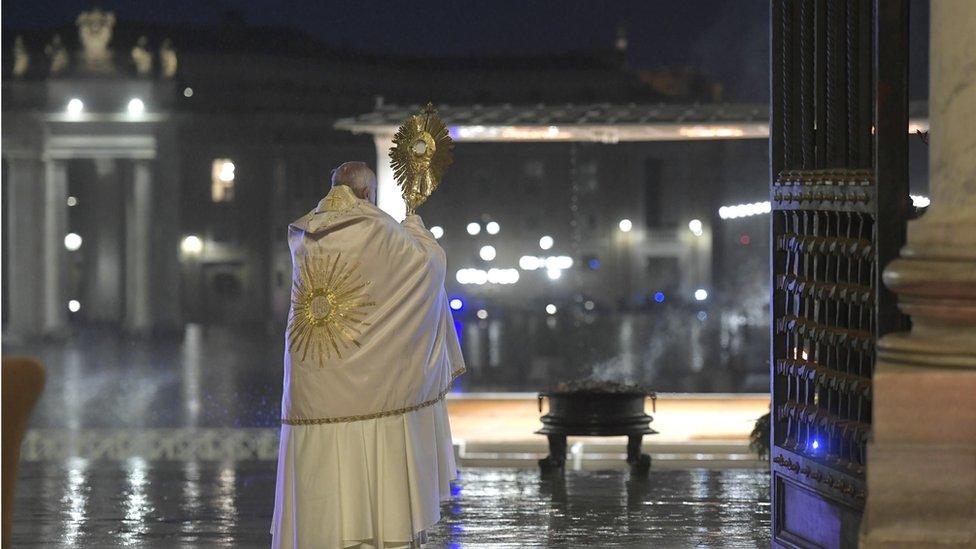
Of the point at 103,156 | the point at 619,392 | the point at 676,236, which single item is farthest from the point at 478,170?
the point at 619,392

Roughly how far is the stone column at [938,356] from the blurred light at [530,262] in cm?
3219

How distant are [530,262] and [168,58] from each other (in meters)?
9.41

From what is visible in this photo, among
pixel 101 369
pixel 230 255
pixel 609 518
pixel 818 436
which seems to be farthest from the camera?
pixel 230 255

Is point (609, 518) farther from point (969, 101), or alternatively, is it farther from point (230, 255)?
point (230, 255)

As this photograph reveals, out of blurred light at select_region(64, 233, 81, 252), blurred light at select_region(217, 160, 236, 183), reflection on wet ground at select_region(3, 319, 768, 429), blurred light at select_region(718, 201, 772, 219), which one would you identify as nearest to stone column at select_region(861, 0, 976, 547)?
reflection on wet ground at select_region(3, 319, 768, 429)

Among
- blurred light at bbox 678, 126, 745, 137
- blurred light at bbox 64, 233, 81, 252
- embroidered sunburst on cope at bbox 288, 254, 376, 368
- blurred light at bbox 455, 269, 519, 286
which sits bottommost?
embroidered sunburst on cope at bbox 288, 254, 376, 368

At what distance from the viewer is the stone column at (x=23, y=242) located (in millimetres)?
27625

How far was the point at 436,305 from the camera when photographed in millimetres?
5387

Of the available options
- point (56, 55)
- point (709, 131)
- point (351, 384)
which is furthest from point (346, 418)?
point (56, 55)

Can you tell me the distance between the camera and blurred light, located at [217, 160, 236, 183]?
38906mm

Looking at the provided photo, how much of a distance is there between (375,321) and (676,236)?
110 ft

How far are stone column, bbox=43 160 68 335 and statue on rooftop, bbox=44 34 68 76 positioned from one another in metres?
1.87

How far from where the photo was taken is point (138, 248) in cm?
3684

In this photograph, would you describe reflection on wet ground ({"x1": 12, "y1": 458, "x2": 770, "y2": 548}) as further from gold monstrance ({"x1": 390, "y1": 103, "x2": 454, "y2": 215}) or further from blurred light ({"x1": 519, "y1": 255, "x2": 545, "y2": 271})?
blurred light ({"x1": 519, "y1": 255, "x2": 545, "y2": 271})
